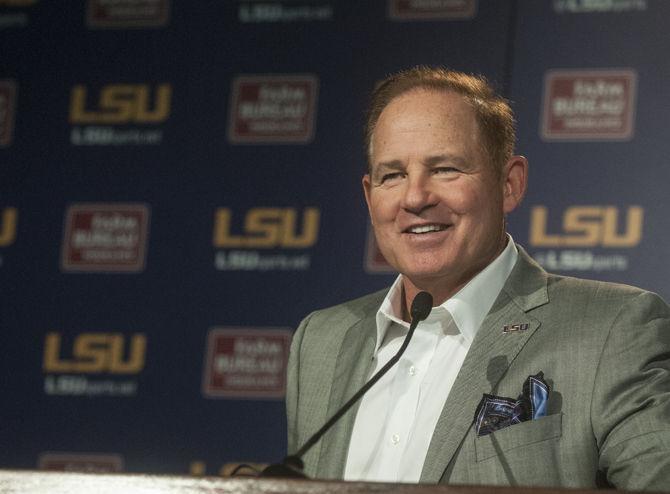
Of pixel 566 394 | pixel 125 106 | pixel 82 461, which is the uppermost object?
pixel 125 106

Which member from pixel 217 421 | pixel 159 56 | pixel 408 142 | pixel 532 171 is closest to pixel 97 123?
pixel 159 56

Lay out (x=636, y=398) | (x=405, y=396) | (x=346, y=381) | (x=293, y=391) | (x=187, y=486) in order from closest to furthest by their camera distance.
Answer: (x=187, y=486)
(x=636, y=398)
(x=405, y=396)
(x=346, y=381)
(x=293, y=391)

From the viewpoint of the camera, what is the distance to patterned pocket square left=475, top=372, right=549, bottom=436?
1919mm

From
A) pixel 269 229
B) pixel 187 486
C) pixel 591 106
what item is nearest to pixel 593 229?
pixel 591 106

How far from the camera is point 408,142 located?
217 cm

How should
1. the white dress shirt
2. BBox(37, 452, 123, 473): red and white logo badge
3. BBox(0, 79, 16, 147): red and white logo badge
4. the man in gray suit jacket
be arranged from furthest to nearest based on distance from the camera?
BBox(0, 79, 16, 147): red and white logo badge < BBox(37, 452, 123, 473): red and white logo badge < the white dress shirt < the man in gray suit jacket

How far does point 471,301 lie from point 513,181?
0.93 ft

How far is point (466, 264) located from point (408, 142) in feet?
0.82

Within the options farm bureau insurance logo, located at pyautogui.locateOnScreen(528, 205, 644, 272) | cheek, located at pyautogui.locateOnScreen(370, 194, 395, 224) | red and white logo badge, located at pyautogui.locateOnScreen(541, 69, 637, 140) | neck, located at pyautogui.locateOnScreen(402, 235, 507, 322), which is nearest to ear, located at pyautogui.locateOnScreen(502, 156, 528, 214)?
neck, located at pyautogui.locateOnScreen(402, 235, 507, 322)

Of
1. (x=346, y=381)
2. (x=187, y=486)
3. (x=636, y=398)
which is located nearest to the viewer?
(x=187, y=486)

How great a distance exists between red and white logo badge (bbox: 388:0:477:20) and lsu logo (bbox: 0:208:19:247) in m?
1.51

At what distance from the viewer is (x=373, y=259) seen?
3854 mm

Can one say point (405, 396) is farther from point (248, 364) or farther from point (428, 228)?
point (248, 364)

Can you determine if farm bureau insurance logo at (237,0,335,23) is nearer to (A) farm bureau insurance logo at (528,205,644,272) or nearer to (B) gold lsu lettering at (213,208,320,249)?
(B) gold lsu lettering at (213,208,320,249)
